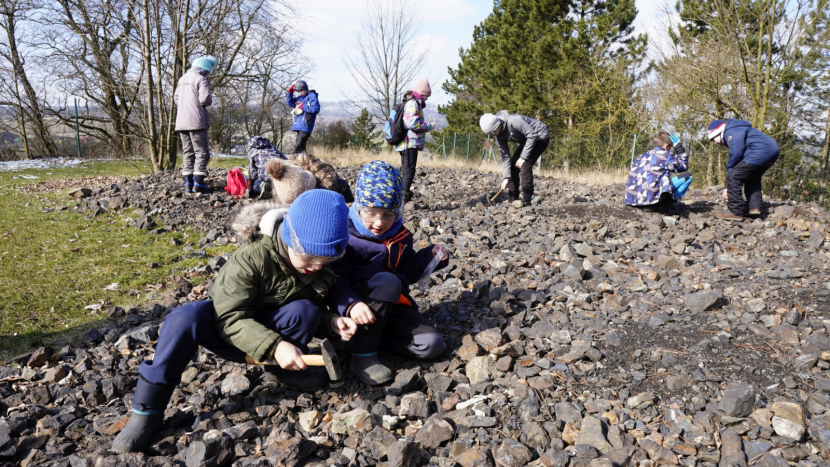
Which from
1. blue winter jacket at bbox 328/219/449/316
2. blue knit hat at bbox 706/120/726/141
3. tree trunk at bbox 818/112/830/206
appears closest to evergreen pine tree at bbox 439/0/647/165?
tree trunk at bbox 818/112/830/206

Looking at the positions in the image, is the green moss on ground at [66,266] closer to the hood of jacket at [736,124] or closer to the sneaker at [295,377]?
the sneaker at [295,377]

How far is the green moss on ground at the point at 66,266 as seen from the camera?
3.44 meters

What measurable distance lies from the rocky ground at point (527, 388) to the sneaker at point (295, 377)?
0.20 ft

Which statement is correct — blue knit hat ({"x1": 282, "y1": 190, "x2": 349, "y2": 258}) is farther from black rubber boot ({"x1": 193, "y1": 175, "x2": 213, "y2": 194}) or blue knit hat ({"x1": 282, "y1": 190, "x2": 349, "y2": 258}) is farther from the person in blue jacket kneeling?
the person in blue jacket kneeling

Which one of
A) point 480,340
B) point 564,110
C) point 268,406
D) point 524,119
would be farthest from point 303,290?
point 564,110

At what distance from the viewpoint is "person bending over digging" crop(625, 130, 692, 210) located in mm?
6234

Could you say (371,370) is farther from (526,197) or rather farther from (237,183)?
(237,183)

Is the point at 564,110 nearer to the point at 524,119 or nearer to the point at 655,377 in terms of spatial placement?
the point at 524,119

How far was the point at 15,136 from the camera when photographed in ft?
59.5

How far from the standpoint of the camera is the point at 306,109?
8984 mm

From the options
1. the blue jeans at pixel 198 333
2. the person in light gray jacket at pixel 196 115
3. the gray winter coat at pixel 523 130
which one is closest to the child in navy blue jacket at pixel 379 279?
the blue jeans at pixel 198 333

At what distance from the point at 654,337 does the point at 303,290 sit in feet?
6.60

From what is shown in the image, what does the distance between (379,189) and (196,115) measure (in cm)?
589

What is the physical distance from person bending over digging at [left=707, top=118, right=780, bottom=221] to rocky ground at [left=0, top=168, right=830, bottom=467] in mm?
2072
